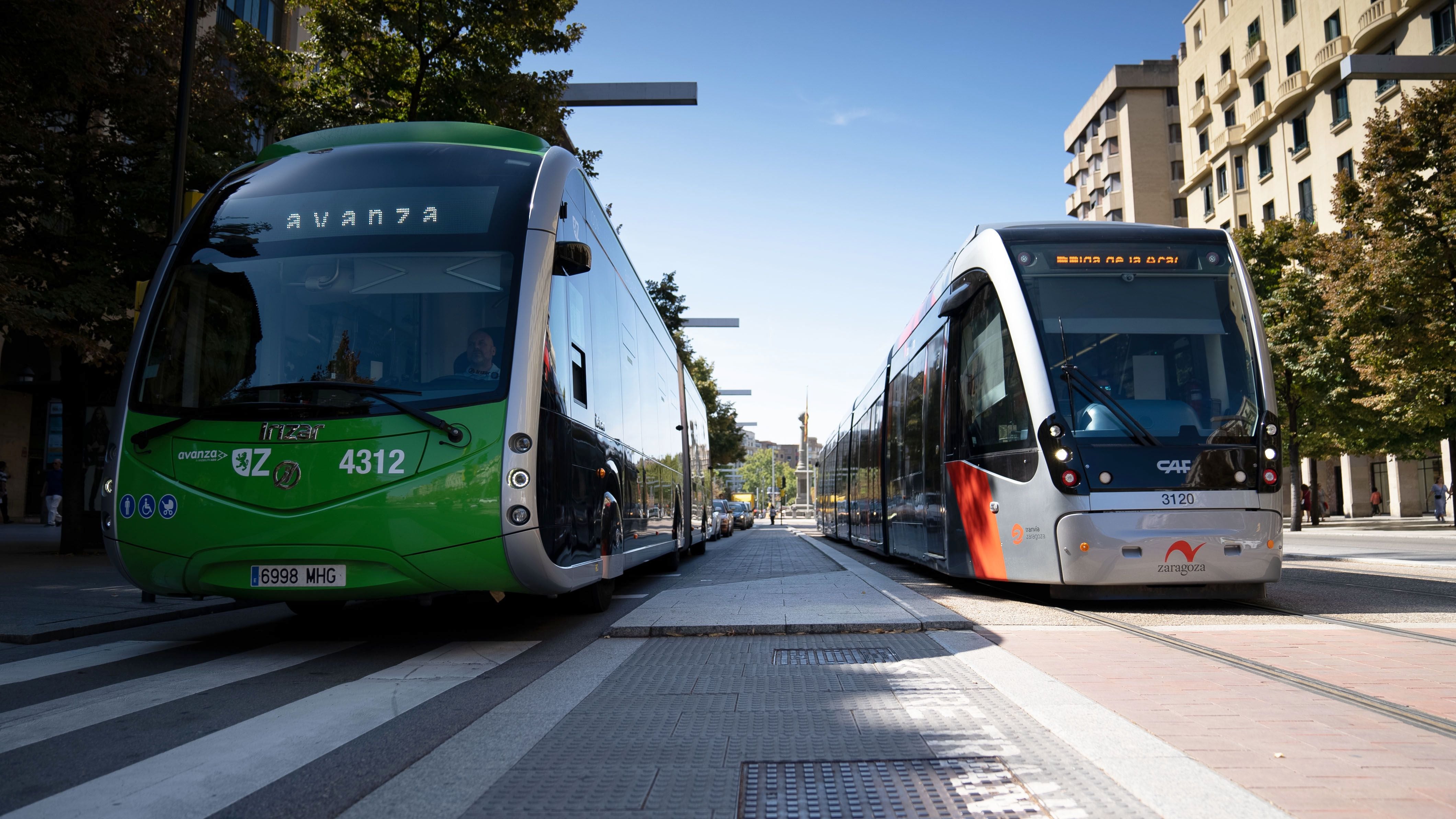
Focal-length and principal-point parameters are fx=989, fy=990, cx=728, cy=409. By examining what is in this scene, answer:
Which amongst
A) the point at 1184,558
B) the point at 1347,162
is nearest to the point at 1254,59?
the point at 1347,162

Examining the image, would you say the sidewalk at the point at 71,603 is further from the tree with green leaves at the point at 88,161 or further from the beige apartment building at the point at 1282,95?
the beige apartment building at the point at 1282,95

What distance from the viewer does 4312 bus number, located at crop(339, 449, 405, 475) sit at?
5953 millimetres

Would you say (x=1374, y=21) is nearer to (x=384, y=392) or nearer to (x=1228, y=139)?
(x=1228, y=139)

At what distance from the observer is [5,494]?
2780cm

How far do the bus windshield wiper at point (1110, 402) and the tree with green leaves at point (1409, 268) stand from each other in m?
17.7

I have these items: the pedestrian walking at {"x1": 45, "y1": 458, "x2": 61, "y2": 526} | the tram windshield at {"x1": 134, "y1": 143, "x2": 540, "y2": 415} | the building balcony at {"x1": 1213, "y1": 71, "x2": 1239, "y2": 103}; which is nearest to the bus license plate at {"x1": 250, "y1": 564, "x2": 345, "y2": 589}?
the tram windshield at {"x1": 134, "y1": 143, "x2": 540, "y2": 415}

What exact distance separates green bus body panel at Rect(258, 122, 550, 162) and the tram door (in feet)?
14.7

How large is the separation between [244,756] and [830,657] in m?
3.35

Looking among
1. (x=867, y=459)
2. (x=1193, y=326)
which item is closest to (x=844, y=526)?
(x=867, y=459)

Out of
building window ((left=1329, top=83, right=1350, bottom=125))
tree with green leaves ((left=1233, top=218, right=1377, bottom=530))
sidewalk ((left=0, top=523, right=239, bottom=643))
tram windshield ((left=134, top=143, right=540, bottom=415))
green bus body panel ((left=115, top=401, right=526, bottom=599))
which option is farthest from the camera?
building window ((left=1329, top=83, right=1350, bottom=125))

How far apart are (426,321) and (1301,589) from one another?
9.06m

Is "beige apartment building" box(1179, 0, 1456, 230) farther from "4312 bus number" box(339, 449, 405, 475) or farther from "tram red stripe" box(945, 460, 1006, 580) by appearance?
"4312 bus number" box(339, 449, 405, 475)

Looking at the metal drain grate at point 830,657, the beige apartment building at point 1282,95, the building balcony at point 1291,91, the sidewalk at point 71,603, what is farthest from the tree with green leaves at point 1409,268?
the sidewalk at point 71,603

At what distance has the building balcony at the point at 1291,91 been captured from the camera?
38969 mm
